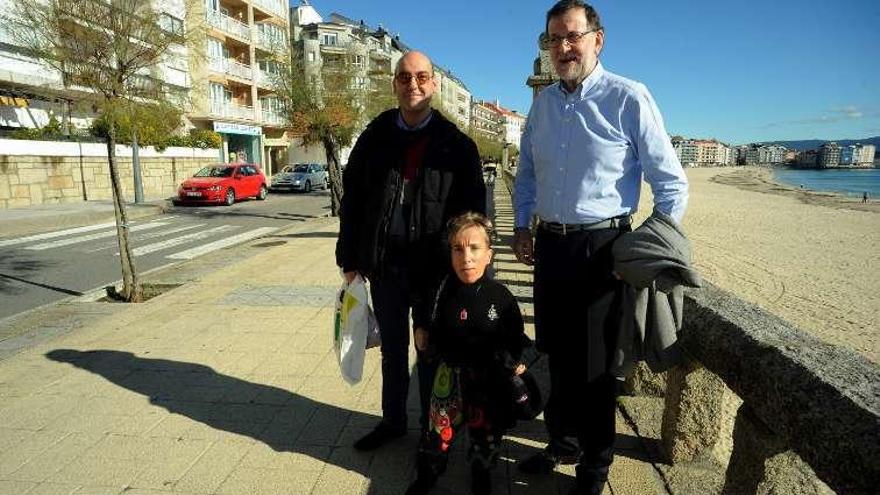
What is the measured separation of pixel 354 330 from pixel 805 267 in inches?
531

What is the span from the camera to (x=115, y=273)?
831 cm

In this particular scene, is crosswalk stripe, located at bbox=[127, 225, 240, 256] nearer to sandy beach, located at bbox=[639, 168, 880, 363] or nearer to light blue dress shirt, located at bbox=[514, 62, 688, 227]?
light blue dress shirt, located at bbox=[514, 62, 688, 227]

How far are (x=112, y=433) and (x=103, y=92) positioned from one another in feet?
15.3

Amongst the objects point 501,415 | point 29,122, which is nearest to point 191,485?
point 501,415

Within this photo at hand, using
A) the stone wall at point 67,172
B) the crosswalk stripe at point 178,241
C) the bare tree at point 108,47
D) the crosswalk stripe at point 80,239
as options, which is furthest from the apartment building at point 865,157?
the bare tree at point 108,47

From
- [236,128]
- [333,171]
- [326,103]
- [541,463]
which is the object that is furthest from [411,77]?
[236,128]

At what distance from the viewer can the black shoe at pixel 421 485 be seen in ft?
8.00

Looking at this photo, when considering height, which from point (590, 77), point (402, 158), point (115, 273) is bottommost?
point (115, 273)

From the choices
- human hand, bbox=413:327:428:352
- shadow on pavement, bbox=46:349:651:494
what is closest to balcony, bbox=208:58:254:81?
shadow on pavement, bbox=46:349:651:494

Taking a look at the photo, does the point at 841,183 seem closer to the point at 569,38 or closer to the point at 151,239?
the point at 151,239

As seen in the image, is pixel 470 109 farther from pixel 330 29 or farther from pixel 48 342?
pixel 48 342

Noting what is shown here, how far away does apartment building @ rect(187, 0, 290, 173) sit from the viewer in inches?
1233

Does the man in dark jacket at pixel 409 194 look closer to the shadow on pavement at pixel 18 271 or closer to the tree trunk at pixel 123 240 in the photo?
the tree trunk at pixel 123 240

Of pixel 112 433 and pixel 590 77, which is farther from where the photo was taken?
pixel 112 433
